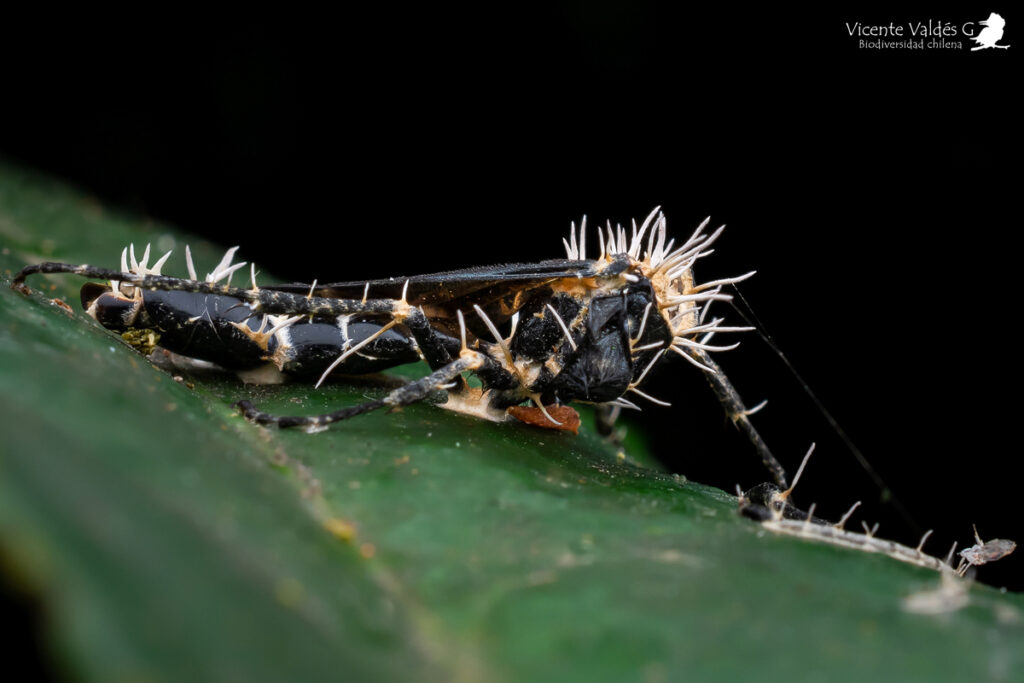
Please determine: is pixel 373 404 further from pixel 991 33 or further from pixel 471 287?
pixel 991 33

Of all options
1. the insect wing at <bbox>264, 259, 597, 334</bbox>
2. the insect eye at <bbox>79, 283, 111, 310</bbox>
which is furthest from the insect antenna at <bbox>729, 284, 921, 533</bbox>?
the insect eye at <bbox>79, 283, 111, 310</bbox>

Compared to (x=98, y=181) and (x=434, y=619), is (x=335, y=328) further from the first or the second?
(x=98, y=181)

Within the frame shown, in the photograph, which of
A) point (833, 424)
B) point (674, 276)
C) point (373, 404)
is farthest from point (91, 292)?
point (833, 424)

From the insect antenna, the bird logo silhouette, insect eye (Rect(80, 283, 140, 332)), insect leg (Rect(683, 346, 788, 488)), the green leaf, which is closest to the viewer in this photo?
the green leaf

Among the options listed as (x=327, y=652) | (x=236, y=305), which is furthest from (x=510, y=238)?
(x=327, y=652)

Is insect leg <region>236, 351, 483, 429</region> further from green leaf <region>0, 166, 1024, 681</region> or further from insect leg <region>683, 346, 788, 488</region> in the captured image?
insect leg <region>683, 346, 788, 488</region>

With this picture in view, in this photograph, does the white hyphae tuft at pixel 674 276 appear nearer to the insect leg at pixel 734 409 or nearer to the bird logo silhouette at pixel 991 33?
the insect leg at pixel 734 409
